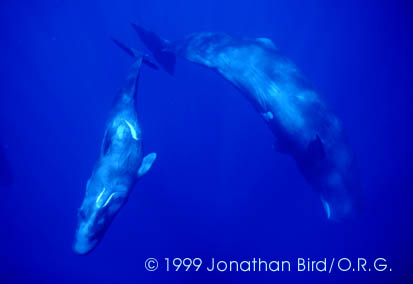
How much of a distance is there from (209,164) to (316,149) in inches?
391

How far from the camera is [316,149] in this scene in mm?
8492

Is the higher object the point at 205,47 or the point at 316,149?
the point at 205,47

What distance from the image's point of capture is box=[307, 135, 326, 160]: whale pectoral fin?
27.3ft

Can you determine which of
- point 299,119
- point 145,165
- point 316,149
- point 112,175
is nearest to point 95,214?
point 112,175

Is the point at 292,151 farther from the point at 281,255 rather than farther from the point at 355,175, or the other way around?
the point at 281,255

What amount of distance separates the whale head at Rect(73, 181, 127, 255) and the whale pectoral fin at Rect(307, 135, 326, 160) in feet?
15.2

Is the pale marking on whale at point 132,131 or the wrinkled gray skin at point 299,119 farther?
the wrinkled gray skin at point 299,119

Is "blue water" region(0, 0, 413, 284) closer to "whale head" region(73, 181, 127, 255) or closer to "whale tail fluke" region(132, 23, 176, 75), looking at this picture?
"whale tail fluke" region(132, 23, 176, 75)

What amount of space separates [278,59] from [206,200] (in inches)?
365

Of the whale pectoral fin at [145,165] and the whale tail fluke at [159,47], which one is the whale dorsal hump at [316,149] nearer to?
the whale pectoral fin at [145,165]

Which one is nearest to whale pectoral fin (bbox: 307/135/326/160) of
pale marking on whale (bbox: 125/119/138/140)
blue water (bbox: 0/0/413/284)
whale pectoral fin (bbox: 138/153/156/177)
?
whale pectoral fin (bbox: 138/153/156/177)

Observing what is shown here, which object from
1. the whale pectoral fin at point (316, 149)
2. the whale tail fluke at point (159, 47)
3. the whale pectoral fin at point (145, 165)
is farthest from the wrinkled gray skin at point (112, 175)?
the whale tail fluke at point (159, 47)

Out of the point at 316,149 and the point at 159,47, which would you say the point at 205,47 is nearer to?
the point at 159,47

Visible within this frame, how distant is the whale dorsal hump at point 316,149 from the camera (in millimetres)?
8316
